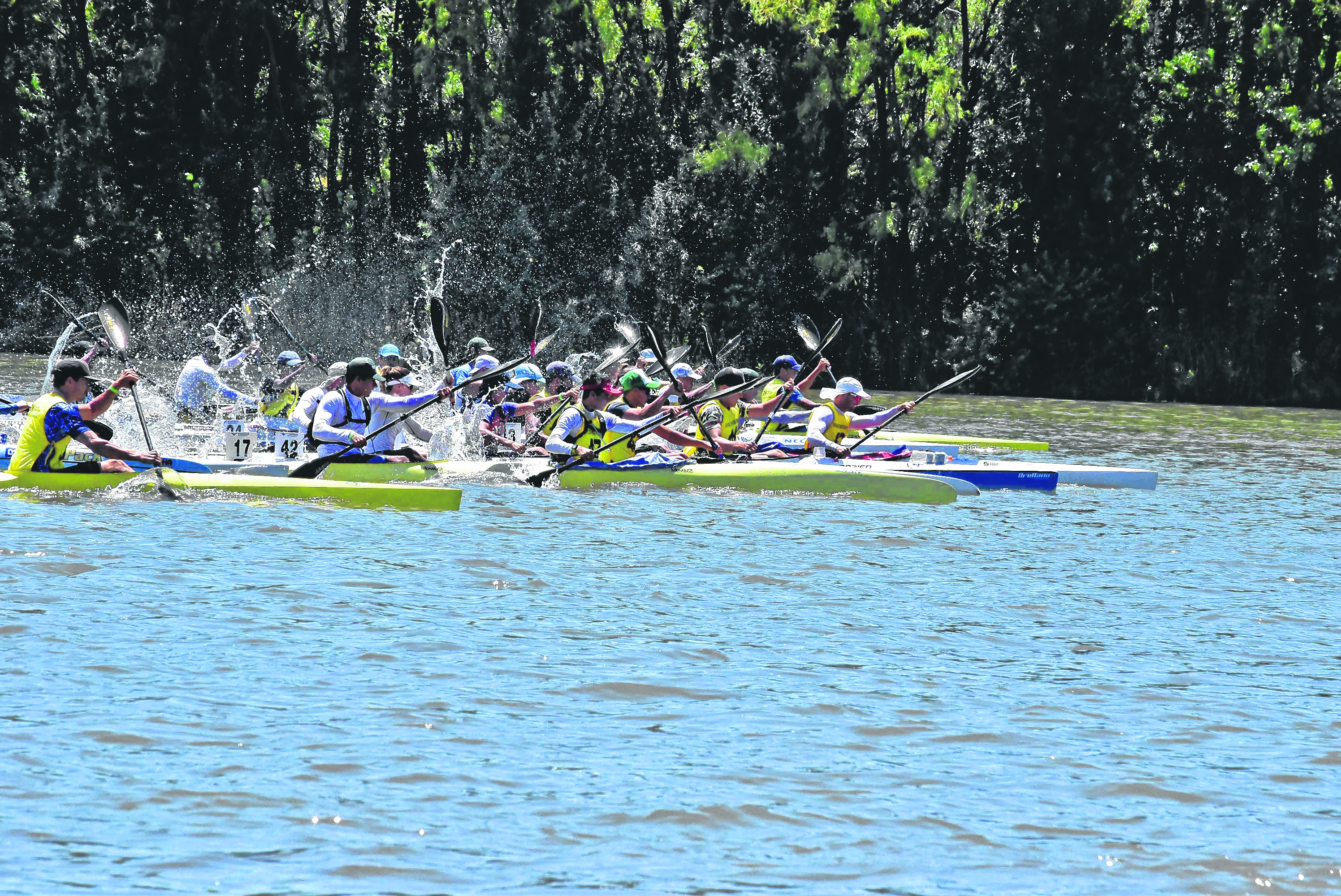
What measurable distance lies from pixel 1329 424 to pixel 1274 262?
7.17 meters

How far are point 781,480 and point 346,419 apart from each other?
410 centimetres

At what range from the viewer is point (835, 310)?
3984 centimetres

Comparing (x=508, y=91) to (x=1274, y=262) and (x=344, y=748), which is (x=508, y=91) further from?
(x=344, y=748)

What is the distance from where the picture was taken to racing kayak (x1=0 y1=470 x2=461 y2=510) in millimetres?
14555

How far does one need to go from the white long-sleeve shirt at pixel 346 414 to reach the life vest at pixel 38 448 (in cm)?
220

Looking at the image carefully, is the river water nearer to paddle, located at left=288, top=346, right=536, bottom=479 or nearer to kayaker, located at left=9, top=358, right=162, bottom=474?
kayaker, located at left=9, top=358, right=162, bottom=474

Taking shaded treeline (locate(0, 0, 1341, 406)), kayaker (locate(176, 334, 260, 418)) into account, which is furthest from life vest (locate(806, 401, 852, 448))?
shaded treeline (locate(0, 0, 1341, 406))

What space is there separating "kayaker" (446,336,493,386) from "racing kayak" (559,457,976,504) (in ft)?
5.82

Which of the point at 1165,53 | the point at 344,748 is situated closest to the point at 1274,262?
the point at 1165,53

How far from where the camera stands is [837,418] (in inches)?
719

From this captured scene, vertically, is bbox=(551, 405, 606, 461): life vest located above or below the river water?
above

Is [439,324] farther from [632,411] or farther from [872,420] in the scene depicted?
[872,420]

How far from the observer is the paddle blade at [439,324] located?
19.5 metres

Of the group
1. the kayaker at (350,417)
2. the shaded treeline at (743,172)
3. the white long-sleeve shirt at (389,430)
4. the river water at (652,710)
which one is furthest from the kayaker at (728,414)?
the shaded treeline at (743,172)
